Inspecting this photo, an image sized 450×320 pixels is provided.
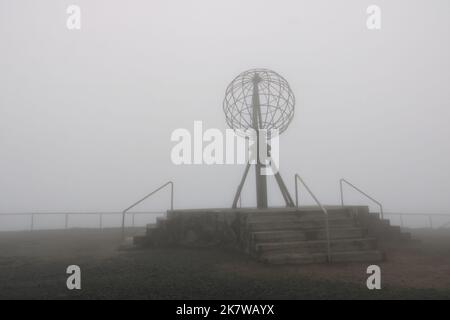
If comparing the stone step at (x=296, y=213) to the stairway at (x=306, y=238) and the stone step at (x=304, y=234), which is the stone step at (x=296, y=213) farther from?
the stone step at (x=304, y=234)

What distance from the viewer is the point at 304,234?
21.4ft

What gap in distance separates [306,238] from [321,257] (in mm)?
745

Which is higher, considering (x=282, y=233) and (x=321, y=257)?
(x=282, y=233)

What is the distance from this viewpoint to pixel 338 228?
266 inches

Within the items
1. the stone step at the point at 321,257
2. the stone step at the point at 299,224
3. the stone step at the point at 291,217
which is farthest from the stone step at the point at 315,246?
the stone step at the point at 291,217

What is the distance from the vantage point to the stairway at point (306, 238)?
19.2ft

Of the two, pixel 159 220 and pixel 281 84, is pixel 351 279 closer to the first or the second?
pixel 159 220

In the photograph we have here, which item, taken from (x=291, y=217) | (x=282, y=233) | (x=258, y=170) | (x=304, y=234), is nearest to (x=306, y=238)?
(x=304, y=234)

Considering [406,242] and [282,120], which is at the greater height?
[282,120]

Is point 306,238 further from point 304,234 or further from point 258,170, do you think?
point 258,170

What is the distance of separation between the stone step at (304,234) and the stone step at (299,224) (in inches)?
7.6

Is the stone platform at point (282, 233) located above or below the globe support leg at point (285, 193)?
below
